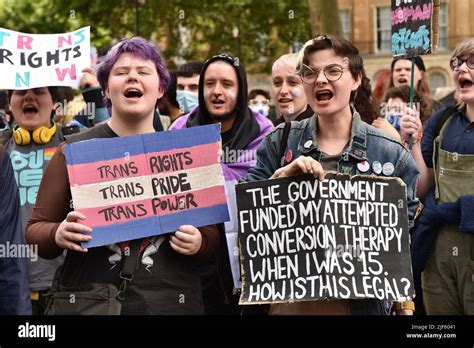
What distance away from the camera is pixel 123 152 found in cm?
526

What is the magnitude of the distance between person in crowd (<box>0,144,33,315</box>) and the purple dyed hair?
60cm

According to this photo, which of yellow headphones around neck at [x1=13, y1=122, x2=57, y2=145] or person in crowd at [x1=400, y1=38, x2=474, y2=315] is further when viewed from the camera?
yellow headphones around neck at [x1=13, y1=122, x2=57, y2=145]

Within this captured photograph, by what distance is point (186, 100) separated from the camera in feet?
29.7

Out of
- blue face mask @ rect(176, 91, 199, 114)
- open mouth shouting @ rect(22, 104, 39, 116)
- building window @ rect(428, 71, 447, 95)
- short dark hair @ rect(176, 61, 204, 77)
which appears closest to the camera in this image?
open mouth shouting @ rect(22, 104, 39, 116)

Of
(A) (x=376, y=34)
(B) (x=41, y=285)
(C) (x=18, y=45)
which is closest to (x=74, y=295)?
(B) (x=41, y=285)

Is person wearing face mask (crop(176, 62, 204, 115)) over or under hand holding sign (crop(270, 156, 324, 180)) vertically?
over

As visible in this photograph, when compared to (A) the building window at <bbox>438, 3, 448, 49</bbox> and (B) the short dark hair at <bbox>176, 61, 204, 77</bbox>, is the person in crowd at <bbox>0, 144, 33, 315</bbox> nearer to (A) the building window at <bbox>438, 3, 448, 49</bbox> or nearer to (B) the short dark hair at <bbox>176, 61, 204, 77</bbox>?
(B) the short dark hair at <bbox>176, 61, 204, 77</bbox>

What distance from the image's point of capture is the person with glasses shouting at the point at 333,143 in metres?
5.05

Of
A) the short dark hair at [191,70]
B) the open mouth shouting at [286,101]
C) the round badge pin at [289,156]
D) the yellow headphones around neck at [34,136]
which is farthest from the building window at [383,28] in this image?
the round badge pin at [289,156]

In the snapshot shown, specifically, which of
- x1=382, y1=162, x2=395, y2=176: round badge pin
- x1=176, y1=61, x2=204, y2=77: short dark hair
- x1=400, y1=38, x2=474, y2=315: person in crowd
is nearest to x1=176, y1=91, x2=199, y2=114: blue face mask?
x1=176, y1=61, x2=204, y2=77: short dark hair

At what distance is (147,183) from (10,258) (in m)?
0.73

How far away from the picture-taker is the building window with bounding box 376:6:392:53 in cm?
4608

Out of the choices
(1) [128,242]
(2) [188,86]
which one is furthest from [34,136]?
(1) [128,242]

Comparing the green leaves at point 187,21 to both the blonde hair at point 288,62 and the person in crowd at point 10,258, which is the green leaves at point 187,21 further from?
the person in crowd at point 10,258
